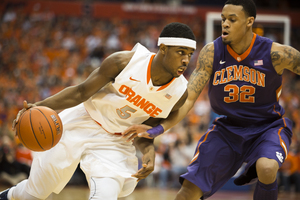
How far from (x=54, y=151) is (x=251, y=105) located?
1.99 meters

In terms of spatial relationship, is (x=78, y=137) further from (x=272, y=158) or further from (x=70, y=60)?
(x=70, y=60)

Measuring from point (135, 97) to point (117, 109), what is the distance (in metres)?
0.22

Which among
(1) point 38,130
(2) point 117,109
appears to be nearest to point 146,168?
(2) point 117,109

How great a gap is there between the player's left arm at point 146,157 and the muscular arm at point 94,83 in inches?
26.9

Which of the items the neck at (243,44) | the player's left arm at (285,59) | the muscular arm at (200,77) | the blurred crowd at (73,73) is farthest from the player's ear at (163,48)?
the blurred crowd at (73,73)

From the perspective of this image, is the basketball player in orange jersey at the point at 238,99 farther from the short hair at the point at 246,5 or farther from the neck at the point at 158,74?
the neck at the point at 158,74

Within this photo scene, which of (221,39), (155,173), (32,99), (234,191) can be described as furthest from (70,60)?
(221,39)

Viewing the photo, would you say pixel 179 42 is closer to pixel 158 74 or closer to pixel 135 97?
pixel 158 74

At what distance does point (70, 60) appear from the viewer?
14.1 meters

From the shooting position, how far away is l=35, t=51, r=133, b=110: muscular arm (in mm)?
3229

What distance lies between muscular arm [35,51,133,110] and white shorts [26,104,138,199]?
0.26 metres

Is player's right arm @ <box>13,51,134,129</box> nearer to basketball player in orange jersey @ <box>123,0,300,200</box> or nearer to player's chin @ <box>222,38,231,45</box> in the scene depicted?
basketball player in orange jersey @ <box>123,0,300,200</box>

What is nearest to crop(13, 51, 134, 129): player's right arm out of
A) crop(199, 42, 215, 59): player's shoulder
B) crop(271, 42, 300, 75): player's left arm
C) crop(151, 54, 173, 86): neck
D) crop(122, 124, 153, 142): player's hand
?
crop(151, 54, 173, 86): neck

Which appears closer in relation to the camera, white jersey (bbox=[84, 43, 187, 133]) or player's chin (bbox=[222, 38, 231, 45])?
white jersey (bbox=[84, 43, 187, 133])
